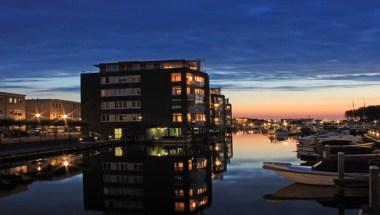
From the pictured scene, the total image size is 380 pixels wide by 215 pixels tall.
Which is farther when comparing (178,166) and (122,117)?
(122,117)

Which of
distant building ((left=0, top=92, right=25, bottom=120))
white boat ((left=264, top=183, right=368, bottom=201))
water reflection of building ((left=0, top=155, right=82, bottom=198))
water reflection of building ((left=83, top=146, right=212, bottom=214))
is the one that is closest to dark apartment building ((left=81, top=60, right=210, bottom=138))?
distant building ((left=0, top=92, right=25, bottom=120))

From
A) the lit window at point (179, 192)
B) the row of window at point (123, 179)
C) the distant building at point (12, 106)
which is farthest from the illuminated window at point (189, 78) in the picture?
the lit window at point (179, 192)

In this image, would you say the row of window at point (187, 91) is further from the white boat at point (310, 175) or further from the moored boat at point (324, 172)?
the moored boat at point (324, 172)

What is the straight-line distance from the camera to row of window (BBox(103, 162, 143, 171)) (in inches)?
2163

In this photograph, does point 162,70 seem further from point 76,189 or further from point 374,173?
point 374,173

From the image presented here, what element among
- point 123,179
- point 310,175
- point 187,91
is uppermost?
point 187,91

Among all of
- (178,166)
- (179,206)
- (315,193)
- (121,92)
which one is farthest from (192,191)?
(121,92)

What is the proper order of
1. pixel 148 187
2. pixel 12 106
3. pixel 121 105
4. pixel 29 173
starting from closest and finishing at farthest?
pixel 148 187
pixel 29 173
pixel 121 105
pixel 12 106

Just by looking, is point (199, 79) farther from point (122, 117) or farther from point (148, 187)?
point (148, 187)

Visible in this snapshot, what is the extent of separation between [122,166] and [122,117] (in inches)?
2887

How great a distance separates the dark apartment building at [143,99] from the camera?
12731 centimetres

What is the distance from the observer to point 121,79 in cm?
13150

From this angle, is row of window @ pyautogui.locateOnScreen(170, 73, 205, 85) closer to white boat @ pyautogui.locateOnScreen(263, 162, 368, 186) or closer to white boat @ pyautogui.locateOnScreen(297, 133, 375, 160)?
white boat @ pyautogui.locateOnScreen(297, 133, 375, 160)

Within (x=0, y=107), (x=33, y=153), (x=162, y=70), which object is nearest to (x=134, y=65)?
(x=162, y=70)
